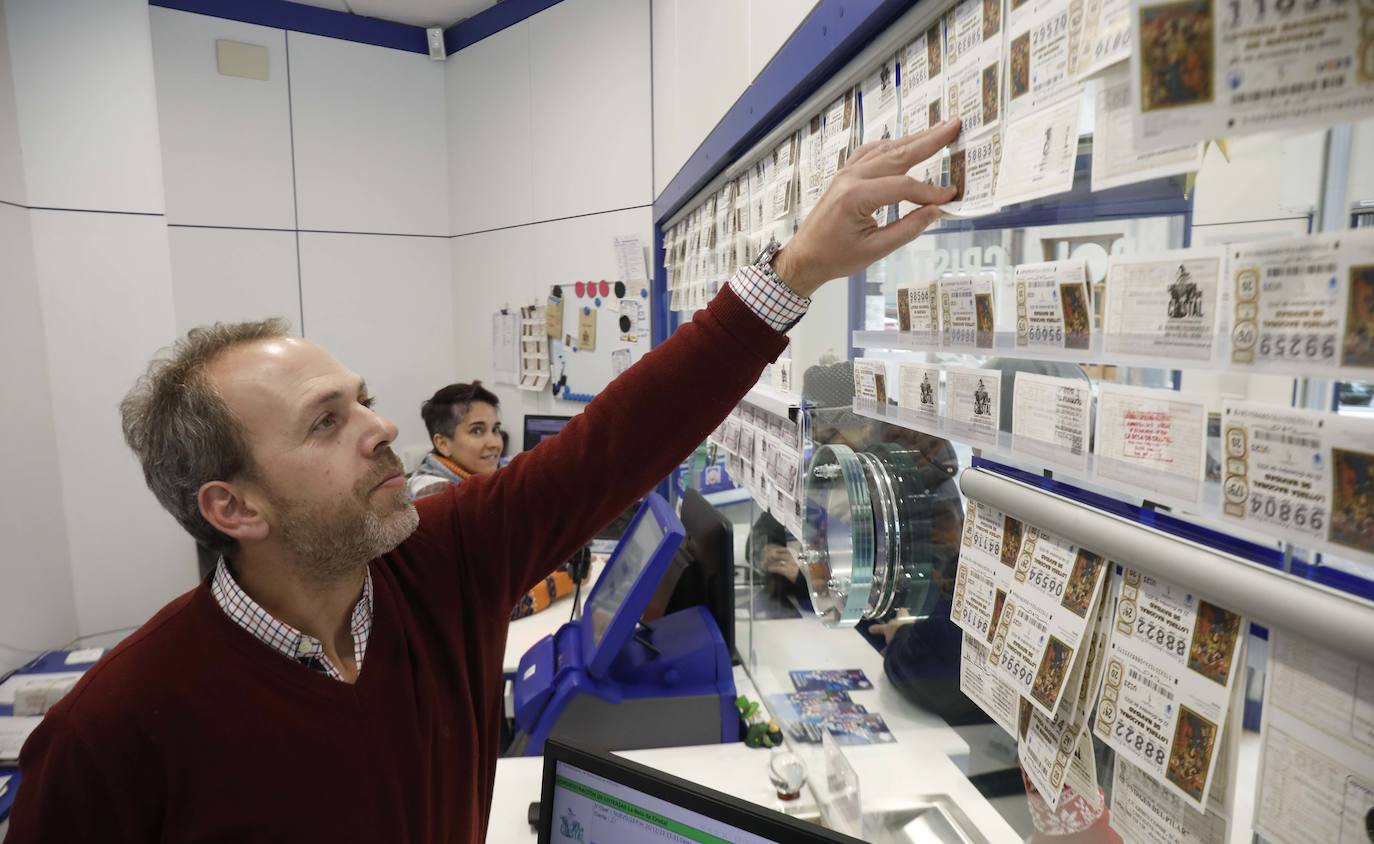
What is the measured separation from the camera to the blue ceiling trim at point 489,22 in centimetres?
373

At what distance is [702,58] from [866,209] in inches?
47.3

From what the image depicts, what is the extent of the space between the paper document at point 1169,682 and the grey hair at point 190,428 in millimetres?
1068

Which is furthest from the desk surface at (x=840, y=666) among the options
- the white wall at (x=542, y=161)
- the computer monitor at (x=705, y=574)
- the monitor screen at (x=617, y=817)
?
the white wall at (x=542, y=161)

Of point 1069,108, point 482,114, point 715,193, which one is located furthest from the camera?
point 482,114

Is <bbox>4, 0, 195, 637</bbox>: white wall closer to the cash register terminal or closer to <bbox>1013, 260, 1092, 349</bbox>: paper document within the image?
the cash register terminal

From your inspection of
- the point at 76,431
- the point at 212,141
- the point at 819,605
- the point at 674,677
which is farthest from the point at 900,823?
the point at 212,141

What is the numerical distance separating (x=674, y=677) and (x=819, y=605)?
60 cm

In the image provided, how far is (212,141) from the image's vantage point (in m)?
3.82

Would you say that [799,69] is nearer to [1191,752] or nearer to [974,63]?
[974,63]

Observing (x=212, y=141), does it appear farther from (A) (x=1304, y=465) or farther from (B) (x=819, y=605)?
(A) (x=1304, y=465)

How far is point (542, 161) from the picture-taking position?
3770 millimetres

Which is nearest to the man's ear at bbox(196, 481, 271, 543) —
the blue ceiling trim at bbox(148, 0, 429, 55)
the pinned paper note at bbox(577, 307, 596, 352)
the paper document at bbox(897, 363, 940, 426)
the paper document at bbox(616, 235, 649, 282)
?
the paper document at bbox(897, 363, 940, 426)

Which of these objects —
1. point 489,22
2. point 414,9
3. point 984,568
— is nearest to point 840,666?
point 984,568

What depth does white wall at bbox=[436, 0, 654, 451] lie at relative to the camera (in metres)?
3.18
